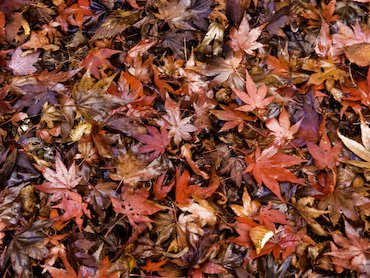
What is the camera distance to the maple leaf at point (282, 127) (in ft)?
4.90

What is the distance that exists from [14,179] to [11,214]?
12 cm

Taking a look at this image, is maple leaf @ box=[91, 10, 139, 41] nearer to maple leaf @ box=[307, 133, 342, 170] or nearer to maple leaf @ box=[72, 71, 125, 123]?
maple leaf @ box=[72, 71, 125, 123]

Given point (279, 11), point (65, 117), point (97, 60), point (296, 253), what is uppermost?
point (279, 11)

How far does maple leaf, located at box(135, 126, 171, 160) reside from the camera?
1.46m

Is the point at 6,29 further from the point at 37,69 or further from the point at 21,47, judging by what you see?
the point at 37,69

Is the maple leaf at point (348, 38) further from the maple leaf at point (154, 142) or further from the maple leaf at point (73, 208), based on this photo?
the maple leaf at point (73, 208)

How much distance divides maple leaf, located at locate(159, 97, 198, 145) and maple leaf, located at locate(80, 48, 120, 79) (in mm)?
305

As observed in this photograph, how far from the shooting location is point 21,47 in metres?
1.65

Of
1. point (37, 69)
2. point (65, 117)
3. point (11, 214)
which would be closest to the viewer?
point (11, 214)

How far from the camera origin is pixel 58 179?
1.42 metres

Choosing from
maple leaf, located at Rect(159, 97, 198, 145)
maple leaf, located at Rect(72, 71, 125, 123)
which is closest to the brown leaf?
maple leaf, located at Rect(159, 97, 198, 145)

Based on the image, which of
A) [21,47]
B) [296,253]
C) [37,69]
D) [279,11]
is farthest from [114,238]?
[279,11]

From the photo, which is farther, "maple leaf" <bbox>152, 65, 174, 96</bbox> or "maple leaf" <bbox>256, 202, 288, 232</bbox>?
"maple leaf" <bbox>152, 65, 174, 96</bbox>

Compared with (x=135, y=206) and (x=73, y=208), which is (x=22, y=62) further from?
(x=135, y=206)
